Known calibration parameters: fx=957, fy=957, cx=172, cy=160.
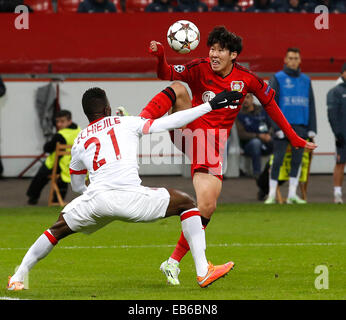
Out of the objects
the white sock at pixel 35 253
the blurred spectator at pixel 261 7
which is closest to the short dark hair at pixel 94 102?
the white sock at pixel 35 253

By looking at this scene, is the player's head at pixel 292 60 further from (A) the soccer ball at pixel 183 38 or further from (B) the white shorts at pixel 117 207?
(B) the white shorts at pixel 117 207

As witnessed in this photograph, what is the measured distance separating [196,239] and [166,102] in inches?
58.0

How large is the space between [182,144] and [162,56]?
0.92 m

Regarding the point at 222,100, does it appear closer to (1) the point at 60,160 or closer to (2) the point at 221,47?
(2) the point at 221,47

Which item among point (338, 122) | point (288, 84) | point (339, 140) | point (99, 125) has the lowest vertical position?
point (339, 140)

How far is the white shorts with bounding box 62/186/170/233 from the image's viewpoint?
298 inches

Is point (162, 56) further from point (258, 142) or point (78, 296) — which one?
point (258, 142)

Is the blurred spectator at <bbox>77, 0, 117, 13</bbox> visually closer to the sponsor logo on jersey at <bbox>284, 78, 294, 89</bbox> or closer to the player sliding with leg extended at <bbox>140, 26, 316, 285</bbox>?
the sponsor logo on jersey at <bbox>284, 78, 294, 89</bbox>

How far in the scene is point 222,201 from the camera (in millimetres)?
16547

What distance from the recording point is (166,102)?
348 inches

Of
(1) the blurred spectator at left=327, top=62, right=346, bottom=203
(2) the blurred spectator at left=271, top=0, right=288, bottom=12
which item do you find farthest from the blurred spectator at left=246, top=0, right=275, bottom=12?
(1) the blurred spectator at left=327, top=62, right=346, bottom=203

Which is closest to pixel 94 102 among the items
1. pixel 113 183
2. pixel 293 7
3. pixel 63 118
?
pixel 113 183

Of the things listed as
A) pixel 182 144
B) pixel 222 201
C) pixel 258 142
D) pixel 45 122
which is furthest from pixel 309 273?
pixel 45 122

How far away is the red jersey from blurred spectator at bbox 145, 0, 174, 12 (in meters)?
11.5
